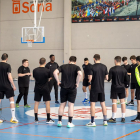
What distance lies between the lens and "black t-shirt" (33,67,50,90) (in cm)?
837

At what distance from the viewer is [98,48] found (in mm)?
26766

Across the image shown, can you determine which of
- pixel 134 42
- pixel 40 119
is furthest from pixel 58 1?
pixel 40 119

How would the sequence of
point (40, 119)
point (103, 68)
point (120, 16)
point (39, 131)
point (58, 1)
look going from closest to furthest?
point (39, 131), point (103, 68), point (40, 119), point (120, 16), point (58, 1)

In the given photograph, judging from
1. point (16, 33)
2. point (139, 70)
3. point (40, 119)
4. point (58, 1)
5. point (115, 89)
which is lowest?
point (40, 119)

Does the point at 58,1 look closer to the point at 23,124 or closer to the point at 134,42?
the point at 134,42

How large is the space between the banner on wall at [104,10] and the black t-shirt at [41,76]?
741 inches

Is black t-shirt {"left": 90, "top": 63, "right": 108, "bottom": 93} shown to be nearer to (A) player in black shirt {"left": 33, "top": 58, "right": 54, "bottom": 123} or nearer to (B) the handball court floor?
(B) the handball court floor

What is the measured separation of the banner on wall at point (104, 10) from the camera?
1005 inches

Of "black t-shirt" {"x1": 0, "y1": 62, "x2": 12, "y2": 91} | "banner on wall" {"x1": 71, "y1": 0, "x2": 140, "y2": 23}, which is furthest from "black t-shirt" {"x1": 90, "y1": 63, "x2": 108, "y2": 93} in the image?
"banner on wall" {"x1": 71, "y1": 0, "x2": 140, "y2": 23}

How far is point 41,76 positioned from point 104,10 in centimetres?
1923

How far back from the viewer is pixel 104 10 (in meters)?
26.2

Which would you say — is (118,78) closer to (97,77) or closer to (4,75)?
(97,77)

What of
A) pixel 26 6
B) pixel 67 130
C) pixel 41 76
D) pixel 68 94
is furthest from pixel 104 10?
pixel 67 130

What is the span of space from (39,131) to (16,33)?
22530mm
